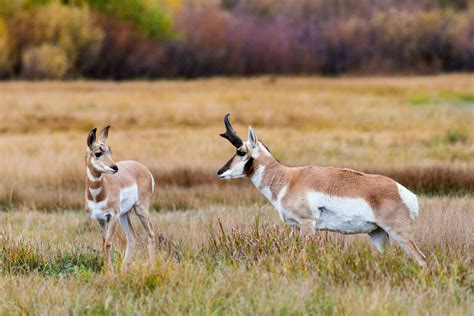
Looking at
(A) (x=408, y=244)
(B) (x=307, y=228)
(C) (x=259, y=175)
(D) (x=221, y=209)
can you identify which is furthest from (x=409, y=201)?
(D) (x=221, y=209)

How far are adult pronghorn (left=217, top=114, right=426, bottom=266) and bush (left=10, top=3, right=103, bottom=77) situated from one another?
40.9m

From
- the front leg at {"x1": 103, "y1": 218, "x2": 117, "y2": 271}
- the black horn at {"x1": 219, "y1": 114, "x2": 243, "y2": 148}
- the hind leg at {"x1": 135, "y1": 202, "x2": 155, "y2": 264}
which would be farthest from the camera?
the hind leg at {"x1": 135, "y1": 202, "x2": 155, "y2": 264}

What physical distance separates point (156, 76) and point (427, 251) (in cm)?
4702

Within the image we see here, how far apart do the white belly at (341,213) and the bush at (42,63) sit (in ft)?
137

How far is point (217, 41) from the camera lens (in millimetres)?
60438

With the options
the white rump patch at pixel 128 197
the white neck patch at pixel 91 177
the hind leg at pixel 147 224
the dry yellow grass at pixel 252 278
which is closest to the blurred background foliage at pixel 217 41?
the hind leg at pixel 147 224

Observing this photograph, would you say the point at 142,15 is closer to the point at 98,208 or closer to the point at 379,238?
the point at 98,208

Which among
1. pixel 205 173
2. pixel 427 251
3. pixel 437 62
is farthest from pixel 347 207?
pixel 437 62

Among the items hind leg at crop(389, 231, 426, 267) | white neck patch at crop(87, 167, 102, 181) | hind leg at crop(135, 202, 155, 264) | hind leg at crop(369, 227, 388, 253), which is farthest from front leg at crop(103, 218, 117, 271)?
hind leg at crop(389, 231, 426, 267)

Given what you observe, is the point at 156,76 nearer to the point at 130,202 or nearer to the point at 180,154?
the point at 180,154

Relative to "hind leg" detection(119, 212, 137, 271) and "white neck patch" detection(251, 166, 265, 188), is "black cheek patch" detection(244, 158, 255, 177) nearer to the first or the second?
"white neck patch" detection(251, 166, 265, 188)

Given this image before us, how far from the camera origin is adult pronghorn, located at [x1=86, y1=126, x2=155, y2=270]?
394 inches

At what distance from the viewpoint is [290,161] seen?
19609mm

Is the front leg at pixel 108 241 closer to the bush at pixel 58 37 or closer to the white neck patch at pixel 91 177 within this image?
the white neck patch at pixel 91 177
